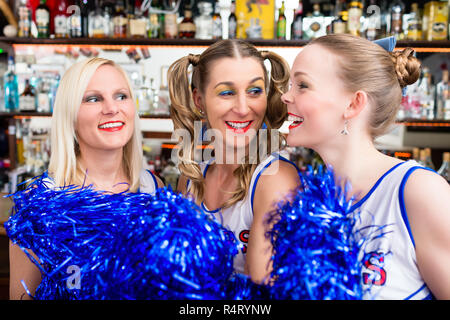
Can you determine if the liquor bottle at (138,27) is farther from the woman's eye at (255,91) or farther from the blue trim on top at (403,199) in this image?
the blue trim on top at (403,199)

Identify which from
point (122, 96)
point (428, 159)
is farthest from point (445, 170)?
point (122, 96)

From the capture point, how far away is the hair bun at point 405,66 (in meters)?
0.94

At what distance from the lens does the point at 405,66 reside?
947mm

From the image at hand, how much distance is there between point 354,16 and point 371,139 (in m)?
1.79

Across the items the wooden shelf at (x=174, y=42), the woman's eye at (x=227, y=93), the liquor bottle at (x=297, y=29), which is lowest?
the woman's eye at (x=227, y=93)

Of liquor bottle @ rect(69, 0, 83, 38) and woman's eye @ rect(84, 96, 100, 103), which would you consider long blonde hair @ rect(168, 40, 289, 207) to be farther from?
liquor bottle @ rect(69, 0, 83, 38)

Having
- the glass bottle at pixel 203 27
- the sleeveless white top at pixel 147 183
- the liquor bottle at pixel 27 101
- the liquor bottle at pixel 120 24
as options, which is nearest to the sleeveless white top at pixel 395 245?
the sleeveless white top at pixel 147 183

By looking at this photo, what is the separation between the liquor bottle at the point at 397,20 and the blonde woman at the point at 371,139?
1.76 meters

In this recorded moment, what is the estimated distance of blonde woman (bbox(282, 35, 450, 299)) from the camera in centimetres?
78

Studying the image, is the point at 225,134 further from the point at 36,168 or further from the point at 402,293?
the point at 36,168

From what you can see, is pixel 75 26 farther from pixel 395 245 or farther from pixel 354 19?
pixel 395 245

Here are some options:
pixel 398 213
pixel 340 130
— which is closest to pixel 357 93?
pixel 340 130

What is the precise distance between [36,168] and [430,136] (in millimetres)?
2791

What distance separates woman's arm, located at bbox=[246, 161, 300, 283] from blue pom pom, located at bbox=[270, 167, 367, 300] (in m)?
0.21
